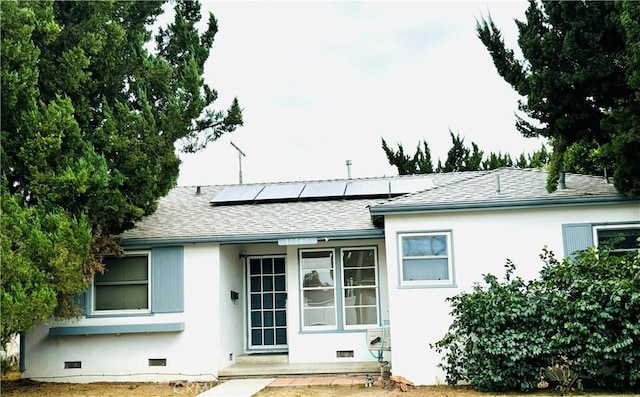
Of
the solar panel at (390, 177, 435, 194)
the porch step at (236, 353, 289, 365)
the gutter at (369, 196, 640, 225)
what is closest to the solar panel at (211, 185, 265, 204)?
the solar panel at (390, 177, 435, 194)

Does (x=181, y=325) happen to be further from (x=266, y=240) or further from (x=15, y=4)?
(x=15, y=4)

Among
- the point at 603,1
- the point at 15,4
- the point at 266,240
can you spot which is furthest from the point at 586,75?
the point at 15,4

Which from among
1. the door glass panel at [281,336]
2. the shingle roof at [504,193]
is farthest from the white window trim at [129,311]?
the shingle roof at [504,193]

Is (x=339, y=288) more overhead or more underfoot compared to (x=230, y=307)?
more overhead

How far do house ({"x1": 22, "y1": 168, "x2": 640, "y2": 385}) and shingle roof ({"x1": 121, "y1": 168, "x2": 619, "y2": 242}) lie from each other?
0.04 m

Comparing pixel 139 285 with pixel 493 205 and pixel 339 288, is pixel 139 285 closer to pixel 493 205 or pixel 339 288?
pixel 339 288

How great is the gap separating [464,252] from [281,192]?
5.31m

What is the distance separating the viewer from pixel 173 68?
11.7 meters

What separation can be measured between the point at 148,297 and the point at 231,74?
6200 mm

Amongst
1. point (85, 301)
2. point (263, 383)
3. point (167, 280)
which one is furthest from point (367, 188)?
point (85, 301)

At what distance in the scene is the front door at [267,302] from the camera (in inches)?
511

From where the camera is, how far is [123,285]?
11.7m

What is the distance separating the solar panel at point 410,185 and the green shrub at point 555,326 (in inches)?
172

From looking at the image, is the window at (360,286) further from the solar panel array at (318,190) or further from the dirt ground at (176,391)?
the dirt ground at (176,391)
